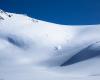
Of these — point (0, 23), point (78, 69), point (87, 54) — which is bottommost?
point (78, 69)

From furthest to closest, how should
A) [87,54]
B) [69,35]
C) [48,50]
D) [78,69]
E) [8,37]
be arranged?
[69,35] → [8,37] → [48,50] → [87,54] → [78,69]

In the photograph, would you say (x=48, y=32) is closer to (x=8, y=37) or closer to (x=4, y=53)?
(x=8, y=37)

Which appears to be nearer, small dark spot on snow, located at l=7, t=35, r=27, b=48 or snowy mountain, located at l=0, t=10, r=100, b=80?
snowy mountain, located at l=0, t=10, r=100, b=80

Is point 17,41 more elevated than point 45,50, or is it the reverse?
point 17,41

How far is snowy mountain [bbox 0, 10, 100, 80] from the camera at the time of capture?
28.2 m

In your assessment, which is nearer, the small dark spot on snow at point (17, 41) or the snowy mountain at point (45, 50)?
the snowy mountain at point (45, 50)

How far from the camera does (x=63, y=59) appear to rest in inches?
1362

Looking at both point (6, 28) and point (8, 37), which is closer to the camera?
point (8, 37)

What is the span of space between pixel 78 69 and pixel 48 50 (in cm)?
1743

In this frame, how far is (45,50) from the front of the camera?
44844 millimetres

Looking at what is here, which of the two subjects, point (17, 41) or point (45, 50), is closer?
point (45, 50)

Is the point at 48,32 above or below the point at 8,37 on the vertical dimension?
above

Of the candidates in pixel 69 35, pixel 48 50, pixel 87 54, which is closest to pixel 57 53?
pixel 48 50

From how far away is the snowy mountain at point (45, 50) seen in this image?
28250 mm
